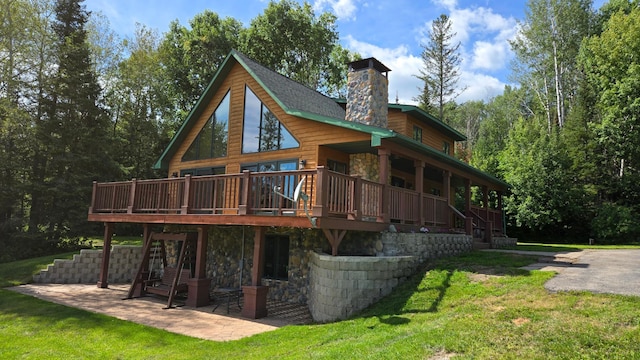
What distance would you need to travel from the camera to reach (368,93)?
1332 centimetres

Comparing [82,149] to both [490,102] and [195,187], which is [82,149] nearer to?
[195,187]

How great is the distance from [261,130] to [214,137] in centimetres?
251

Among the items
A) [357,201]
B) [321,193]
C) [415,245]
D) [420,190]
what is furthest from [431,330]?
[420,190]

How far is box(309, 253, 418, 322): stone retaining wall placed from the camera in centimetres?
829

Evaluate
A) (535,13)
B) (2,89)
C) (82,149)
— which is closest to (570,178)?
(535,13)

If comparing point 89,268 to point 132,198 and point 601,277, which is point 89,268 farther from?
point 601,277

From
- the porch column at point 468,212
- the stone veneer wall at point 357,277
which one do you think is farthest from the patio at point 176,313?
the porch column at point 468,212

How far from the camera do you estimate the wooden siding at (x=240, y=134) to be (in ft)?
38.2

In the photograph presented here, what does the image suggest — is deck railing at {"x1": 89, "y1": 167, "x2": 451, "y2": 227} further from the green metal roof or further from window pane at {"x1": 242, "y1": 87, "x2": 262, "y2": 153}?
window pane at {"x1": 242, "y1": 87, "x2": 262, "y2": 153}

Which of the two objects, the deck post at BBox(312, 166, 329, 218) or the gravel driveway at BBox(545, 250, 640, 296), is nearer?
the gravel driveway at BBox(545, 250, 640, 296)

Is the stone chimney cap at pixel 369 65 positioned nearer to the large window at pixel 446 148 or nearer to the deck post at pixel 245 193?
the deck post at pixel 245 193

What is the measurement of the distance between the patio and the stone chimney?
258 inches

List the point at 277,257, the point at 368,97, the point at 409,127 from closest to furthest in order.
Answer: the point at 277,257 < the point at 368,97 < the point at 409,127

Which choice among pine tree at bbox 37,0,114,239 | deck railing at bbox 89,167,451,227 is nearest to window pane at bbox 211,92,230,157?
deck railing at bbox 89,167,451,227
